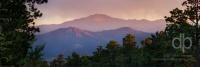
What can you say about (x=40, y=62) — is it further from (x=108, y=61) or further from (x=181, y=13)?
(x=108, y=61)

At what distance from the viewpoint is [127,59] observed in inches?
3332

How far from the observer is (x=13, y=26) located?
14.7 meters

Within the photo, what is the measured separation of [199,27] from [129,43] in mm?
63100

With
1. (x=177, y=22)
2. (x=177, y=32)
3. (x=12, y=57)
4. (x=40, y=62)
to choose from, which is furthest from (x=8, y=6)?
(x=177, y=22)

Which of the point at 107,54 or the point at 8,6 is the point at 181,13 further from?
the point at 107,54

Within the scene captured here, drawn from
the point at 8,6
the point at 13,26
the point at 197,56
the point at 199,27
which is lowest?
the point at 13,26

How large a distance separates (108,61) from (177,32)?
62.2 meters

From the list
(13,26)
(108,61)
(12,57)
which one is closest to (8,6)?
(13,26)

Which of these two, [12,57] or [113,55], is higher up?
[113,55]

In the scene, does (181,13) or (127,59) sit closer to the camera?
(181,13)

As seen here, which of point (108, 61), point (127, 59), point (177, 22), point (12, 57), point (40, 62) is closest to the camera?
point (12, 57)

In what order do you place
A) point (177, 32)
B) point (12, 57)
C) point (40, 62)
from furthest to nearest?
1. point (177, 32)
2. point (40, 62)
3. point (12, 57)

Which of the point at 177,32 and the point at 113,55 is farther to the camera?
the point at 113,55

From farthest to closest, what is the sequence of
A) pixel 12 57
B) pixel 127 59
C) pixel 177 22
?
pixel 127 59 < pixel 177 22 < pixel 12 57
